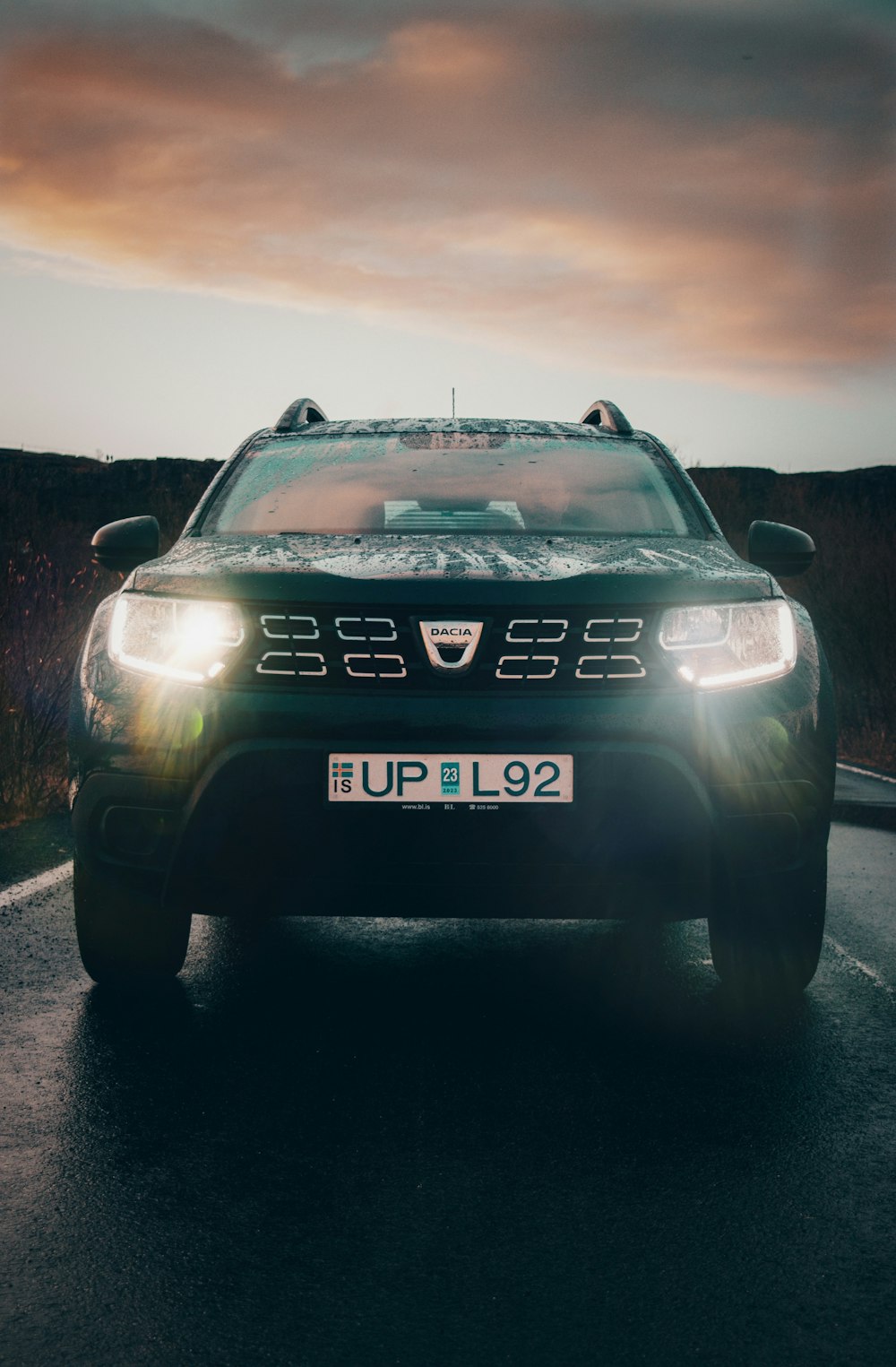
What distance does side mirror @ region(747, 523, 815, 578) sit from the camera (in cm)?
499

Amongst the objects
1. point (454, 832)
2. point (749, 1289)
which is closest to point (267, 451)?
point (454, 832)

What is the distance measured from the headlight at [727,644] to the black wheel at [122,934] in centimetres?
161

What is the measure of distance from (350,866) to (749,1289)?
1562 mm

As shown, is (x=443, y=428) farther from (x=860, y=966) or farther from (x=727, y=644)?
(x=860, y=966)

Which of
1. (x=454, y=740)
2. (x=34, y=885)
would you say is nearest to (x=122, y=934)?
(x=454, y=740)

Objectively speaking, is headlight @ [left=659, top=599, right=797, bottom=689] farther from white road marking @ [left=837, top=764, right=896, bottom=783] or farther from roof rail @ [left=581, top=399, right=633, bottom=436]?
white road marking @ [left=837, top=764, right=896, bottom=783]

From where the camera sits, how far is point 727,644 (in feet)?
13.2

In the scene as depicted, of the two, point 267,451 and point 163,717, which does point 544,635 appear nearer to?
point 163,717

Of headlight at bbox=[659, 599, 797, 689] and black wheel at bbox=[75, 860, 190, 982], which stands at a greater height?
headlight at bbox=[659, 599, 797, 689]

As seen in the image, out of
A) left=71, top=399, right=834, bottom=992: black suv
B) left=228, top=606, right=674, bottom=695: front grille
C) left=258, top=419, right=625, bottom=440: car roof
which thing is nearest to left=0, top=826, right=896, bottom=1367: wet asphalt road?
left=71, top=399, right=834, bottom=992: black suv

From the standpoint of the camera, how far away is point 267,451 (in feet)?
18.4

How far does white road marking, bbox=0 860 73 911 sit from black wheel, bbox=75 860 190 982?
57.3 inches

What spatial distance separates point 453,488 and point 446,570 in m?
1.27

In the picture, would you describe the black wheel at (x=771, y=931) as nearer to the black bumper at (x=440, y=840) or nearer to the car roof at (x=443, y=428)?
the black bumper at (x=440, y=840)
